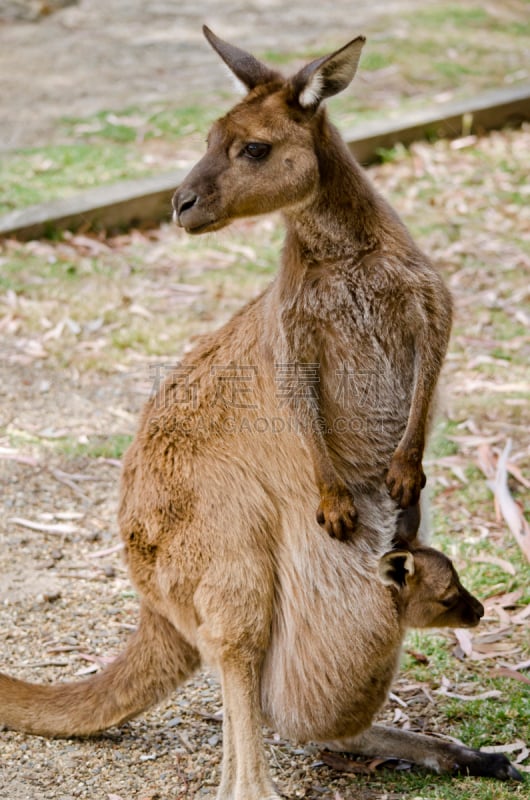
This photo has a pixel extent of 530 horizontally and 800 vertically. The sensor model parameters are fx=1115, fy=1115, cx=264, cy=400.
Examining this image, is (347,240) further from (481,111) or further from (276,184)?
(481,111)

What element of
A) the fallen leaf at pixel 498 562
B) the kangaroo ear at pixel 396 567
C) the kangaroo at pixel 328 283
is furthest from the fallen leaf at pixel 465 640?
the kangaroo at pixel 328 283

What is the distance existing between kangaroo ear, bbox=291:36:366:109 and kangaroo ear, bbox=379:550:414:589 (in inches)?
50.9

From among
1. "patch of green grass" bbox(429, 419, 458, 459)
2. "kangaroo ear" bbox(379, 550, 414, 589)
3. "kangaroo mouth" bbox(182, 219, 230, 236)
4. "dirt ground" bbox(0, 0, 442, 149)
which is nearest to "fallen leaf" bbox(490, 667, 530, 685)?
"kangaroo ear" bbox(379, 550, 414, 589)

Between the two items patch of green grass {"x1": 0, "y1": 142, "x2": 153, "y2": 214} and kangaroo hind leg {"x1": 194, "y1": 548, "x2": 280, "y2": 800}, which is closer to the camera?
kangaroo hind leg {"x1": 194, "y1": 548, "x2": 280, "y2": 800}

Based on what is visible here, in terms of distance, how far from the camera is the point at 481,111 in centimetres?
864

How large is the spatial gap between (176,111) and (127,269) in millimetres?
2570

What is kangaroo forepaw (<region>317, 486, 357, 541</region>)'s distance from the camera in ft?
10.2

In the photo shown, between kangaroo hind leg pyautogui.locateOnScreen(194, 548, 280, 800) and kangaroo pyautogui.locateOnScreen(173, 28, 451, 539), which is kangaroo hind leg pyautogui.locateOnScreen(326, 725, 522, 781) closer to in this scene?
kangaroo hind leg pyautogui.locateOnScreen(194, 548, 280, 800)

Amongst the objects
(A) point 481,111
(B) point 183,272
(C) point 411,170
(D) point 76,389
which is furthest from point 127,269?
(A) point 481,111

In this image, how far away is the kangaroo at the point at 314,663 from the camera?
10.3 feet

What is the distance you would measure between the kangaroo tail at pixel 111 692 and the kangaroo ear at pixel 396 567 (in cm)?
60

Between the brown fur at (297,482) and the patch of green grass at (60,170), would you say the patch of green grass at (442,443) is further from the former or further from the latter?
the patch of green grass at (60,170)

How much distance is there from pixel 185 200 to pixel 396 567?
1205 millimetres

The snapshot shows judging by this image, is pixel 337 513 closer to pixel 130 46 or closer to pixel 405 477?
pixel 405 477
